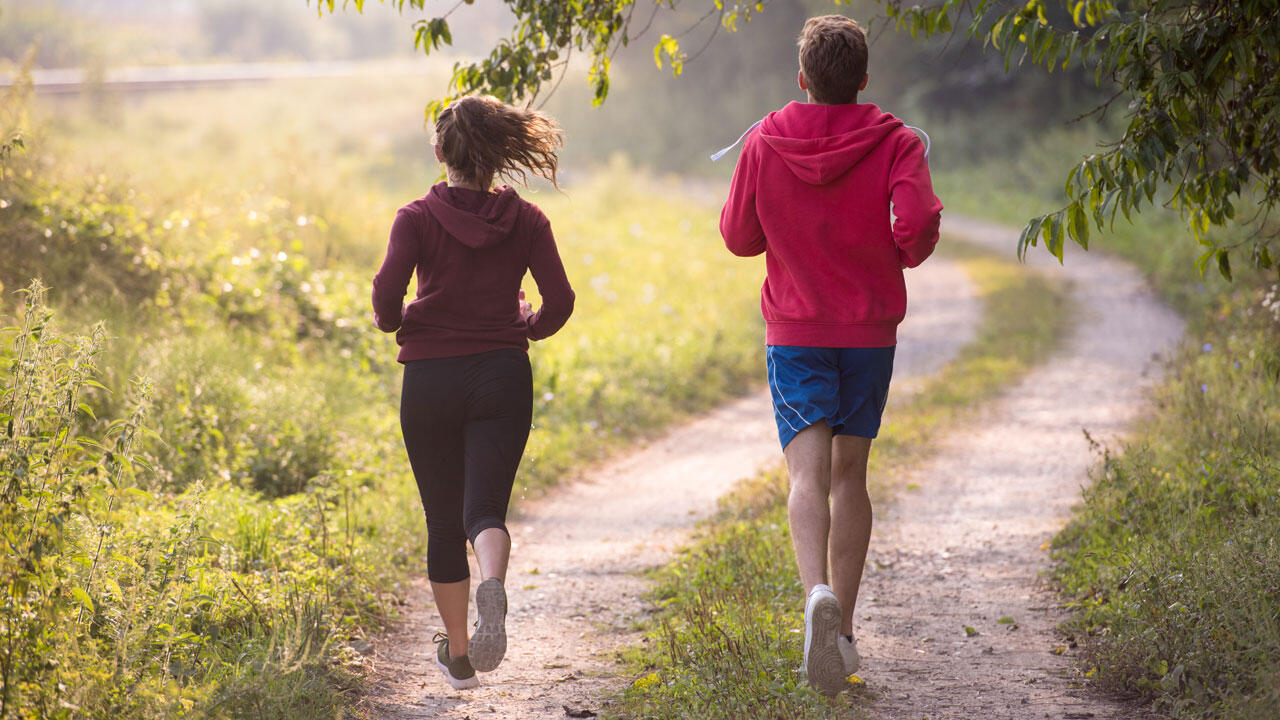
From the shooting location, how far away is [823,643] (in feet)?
11.4

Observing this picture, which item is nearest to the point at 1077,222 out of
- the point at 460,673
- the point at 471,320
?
the point at 471,320

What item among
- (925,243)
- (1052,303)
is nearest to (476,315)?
(925,243)

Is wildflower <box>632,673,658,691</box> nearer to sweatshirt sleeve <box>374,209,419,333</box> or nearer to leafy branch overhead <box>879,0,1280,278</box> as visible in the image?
sweatshirt sleeve <box>374,209,419,333</box>

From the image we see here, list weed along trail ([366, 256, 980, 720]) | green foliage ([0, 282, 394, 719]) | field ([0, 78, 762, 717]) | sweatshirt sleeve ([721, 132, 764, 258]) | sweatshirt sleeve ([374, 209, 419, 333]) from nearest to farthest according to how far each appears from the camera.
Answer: green foliage ([0, 282, 394, 719]) → field ([0, 78, 762, 717]) → sweatshirt sleeve ([374, 209, 419, 333]) → sweatshirt sleeve ([721, 132, 764, 258]) → weed along trail ([366, 256, 980, 720])

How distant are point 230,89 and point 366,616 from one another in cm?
4037

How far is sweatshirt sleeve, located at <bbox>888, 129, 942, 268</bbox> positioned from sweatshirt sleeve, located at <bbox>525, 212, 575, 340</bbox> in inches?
45.0

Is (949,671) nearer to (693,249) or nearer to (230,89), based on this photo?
(693,249)

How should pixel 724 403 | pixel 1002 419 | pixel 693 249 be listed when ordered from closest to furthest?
pixel 1002 419
pixel 724 403
pixel 693 249

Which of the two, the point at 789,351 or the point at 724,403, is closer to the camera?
the point at 789,351

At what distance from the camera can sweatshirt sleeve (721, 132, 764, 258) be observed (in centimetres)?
373

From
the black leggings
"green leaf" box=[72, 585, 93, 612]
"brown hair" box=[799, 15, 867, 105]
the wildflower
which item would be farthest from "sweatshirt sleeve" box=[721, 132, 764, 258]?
"green leaf" box=[72, 585, 93, 612]

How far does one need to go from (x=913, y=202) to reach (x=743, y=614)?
1.98m

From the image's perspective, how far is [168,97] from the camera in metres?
37.3

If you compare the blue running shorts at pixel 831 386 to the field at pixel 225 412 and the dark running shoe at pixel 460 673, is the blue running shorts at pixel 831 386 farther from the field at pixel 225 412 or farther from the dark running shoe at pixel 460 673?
the dark running shoe at pixel 460 673
